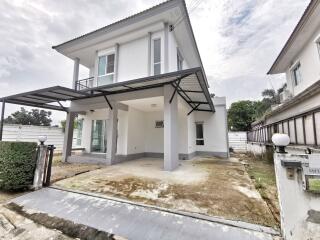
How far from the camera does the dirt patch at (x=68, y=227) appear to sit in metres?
2.52

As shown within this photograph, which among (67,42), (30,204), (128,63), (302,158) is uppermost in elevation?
(67,42)

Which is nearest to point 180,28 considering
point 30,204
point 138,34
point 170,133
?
point 138,34

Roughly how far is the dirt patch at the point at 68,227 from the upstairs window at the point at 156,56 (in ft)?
22.0

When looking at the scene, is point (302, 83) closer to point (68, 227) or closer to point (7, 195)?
point (68, 227)

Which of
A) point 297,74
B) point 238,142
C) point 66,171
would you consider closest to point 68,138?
point 66,171

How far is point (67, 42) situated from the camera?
918 centimetres

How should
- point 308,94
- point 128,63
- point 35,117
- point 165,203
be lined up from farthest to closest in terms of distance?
point 35,117 < point 128,63 < point 308,94 < point 165,203

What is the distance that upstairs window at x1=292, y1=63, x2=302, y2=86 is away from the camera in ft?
32.4

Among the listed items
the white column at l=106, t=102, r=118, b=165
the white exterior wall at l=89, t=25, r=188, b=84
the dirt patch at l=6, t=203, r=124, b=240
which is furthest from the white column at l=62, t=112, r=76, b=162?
the dirt patch at l=6, t=203, r=124, b=240

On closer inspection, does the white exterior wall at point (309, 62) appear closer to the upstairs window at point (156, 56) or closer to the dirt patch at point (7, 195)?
the upstairs window at point (156, 56)

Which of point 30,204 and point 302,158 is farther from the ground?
point 302,158

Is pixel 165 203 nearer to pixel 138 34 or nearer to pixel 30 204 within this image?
pixel 30 204

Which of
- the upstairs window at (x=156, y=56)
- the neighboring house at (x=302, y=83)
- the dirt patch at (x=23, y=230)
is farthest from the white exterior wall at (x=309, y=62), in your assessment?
the dirt patch at (x=23, y=230)

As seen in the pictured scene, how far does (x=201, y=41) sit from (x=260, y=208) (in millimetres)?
10277
